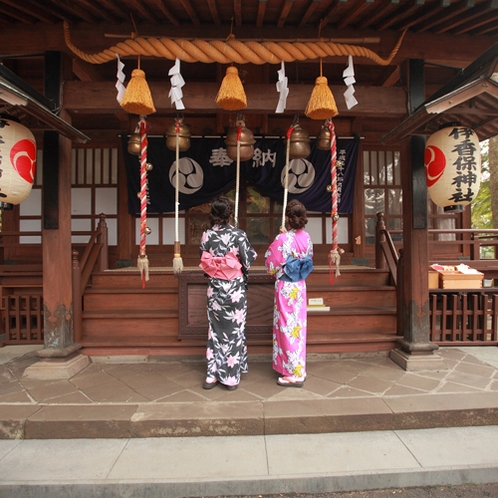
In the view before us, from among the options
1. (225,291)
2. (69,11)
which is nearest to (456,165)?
(225,291)

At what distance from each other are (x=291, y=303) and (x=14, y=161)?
338 cm

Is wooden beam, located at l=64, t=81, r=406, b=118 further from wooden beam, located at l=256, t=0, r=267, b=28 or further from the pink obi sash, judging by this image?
the pink obi sash

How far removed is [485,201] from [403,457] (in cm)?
1450

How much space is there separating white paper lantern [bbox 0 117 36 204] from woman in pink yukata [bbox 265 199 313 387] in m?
2.83

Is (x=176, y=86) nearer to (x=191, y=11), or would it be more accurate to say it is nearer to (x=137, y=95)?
(x=137, y=95)

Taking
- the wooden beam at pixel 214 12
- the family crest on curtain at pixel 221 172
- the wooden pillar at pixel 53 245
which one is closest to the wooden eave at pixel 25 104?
the wooden pillar at pixel 53 245

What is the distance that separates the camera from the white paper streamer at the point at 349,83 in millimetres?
4191

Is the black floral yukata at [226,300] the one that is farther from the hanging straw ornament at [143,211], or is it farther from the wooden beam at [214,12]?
the wooden beam at [214,12]

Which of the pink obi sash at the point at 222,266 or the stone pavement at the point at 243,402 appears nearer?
the stone pavement at the point at 243,402

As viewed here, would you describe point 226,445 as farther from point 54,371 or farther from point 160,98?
point 160,98

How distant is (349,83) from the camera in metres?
4.21

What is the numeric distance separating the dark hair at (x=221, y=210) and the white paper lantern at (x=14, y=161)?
205cm

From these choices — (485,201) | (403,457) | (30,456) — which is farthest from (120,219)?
(485,201)

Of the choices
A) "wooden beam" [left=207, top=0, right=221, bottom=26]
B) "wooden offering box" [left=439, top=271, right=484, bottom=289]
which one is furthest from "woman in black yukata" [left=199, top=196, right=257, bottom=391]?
"wooden offering box" [left=439, top=271, right=484, bottom=289]
